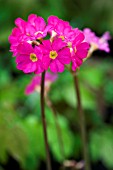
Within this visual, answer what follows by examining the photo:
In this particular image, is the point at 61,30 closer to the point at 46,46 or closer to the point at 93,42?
the point at 46,46

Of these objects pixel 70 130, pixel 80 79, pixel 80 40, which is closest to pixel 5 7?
pixel 80 79

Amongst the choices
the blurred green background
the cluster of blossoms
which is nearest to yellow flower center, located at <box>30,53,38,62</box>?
the cluster of blossoms

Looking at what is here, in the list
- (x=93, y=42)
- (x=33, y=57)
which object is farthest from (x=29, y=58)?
(x=93, y=42)

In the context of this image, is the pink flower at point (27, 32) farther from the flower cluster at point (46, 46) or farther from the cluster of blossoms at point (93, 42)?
the cluster of blossoms at point (93, 42)

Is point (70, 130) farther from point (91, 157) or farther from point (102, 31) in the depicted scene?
point (102, 31)

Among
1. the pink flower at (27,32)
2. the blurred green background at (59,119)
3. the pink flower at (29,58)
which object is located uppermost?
the pink flower at (27,32)

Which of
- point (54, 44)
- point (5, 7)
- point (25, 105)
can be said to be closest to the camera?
point (54, 44)

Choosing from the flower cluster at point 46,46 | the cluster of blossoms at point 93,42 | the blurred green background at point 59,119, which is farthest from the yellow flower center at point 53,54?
the blurred green background at point 59,119
